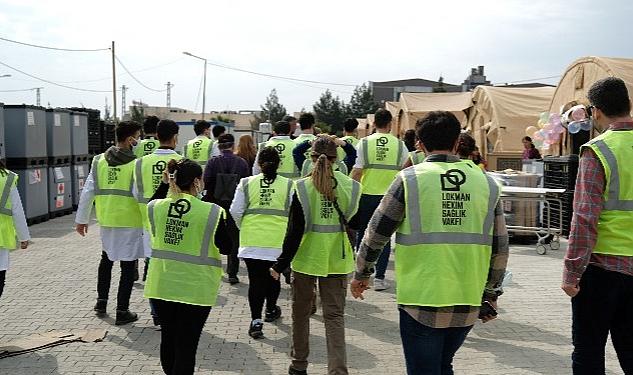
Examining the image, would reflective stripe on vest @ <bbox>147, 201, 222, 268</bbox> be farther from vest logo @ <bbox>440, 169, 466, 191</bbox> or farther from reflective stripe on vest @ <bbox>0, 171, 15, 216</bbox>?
reflective stripe on vest @ <bbox>0, 171, 15, 216</bbox>

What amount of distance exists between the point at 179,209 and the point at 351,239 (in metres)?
1.50

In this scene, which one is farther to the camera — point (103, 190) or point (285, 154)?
point (285, 154)

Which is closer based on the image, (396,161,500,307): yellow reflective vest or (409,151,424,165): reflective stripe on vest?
(396,161,500,307): yellow reflective vest

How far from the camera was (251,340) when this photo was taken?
640 centimetres

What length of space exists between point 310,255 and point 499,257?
1825mm

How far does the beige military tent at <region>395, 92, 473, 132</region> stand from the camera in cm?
2426

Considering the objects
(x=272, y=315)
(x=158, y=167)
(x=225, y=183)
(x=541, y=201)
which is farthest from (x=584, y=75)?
(x=158, y=167)

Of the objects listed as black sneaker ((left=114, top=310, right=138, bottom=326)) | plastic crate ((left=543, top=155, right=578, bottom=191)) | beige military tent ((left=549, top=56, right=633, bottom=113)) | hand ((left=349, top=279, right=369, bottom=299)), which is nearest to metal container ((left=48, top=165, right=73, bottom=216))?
black sneaker ((left=114, top=310, right=138, bottom=326))

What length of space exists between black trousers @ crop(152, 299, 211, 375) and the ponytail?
126cm

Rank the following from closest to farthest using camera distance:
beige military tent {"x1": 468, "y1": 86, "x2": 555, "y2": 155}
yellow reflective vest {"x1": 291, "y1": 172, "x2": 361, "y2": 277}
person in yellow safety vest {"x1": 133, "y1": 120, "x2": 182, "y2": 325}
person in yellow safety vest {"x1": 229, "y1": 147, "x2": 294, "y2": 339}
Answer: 1. yellow reflective vest {"x1": 291, "y1": 172, "x2": 361, "y2": 277}
2. person in yellow safety vest {"x1": 229, "y1": 147, "x2": 294, "y2": 339}
3. person in yellow safety vest {"x1": 133, "y1": 120, "x2": 182, "y2": 325}
4. beige military tent {"x1": 468, "y1": 86, "x2": 555, "y2": 155}

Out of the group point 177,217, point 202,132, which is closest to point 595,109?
point 177,217

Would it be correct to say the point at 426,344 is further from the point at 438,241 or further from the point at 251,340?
the point at 251,340

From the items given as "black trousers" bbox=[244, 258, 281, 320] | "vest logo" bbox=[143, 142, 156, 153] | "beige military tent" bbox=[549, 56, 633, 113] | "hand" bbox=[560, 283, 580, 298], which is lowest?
"black trousers" bbox=[244, 258, 281, 320]

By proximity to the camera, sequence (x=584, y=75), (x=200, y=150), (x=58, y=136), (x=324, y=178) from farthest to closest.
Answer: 1. (x=58, y=136)
2. (x=584, y=75)
3. (x=200, y=150)
4. (x=324, y=178)
